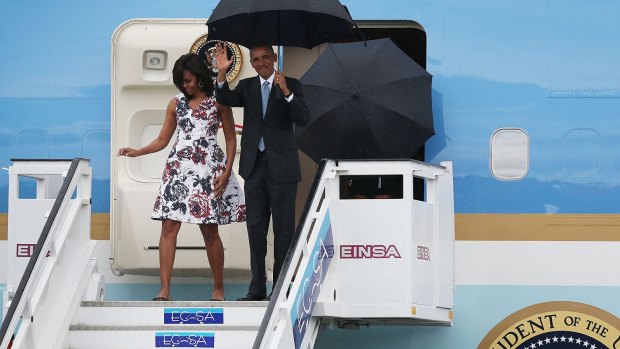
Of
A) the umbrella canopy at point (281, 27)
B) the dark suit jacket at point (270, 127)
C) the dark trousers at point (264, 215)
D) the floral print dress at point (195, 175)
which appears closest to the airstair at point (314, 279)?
the dark trousers at point (264, 215)

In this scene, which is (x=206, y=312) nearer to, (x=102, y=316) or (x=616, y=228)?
(x=102, y=316)

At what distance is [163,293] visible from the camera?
362 inches

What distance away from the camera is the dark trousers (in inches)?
358

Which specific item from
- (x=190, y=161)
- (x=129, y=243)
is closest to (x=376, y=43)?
(x=190, y=161)

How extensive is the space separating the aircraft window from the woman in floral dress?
1.80 metres

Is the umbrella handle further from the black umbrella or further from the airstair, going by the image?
the airstair

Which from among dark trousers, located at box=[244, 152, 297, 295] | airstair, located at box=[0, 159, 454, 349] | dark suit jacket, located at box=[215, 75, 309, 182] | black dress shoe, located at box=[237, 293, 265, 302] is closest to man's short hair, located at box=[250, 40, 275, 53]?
dark suit jacket, located at box=[215, 75, 309, 182]

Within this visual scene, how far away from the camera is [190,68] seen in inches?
364

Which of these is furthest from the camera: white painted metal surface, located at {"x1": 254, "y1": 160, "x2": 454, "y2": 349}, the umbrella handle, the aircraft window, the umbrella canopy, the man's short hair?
the umbrella handle

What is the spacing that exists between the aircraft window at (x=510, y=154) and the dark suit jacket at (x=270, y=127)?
4.91ft

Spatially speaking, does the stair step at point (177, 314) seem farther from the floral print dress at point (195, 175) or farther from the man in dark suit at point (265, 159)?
the floral print dress at point (195, 175)

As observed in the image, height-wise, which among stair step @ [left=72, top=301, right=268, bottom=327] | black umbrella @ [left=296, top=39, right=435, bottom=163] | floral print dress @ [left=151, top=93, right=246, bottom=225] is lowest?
stair step @ [left=72, top=301, right=268, bottom=327]

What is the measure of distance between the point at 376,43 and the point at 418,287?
5.66 feet

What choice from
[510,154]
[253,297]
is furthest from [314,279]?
[510,154]
